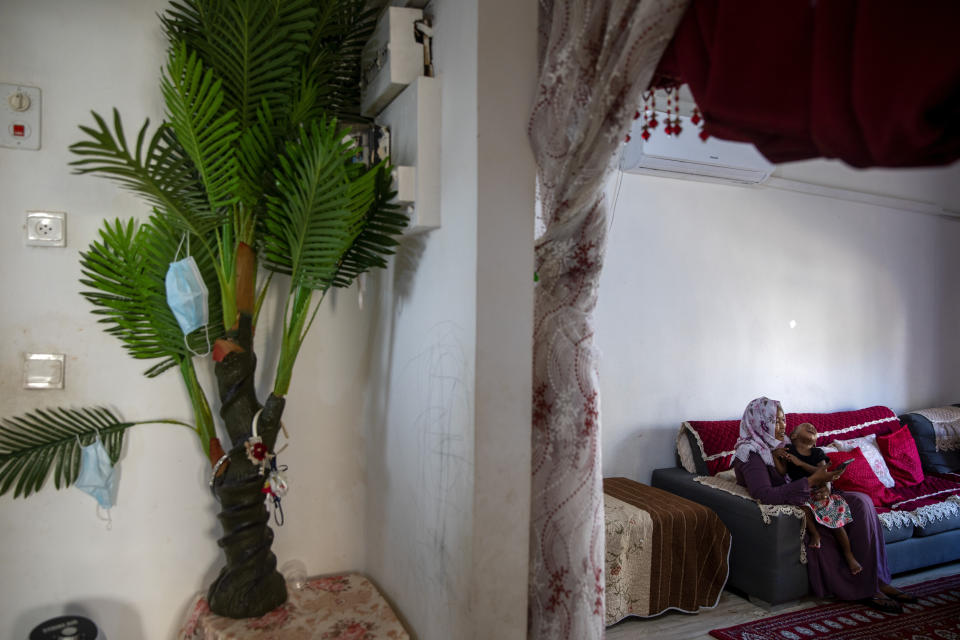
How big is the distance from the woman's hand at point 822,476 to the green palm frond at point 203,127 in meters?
3.17

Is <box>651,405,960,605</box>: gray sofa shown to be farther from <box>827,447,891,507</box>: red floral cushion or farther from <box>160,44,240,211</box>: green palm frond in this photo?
<box>160,44,240,211</box>: green palm frond

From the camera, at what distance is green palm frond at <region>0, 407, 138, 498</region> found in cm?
172

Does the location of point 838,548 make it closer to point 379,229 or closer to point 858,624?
point 858,624

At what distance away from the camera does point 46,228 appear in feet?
6.19

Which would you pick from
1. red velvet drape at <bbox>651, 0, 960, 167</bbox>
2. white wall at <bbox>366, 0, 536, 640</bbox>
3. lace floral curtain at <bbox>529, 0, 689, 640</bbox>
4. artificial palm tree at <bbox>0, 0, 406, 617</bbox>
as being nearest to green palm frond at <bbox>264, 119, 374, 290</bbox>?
artificial palm tree at <bbox>0, 0, 406, 617</bbox>

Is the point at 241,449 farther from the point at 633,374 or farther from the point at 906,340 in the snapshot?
the point at 906,340

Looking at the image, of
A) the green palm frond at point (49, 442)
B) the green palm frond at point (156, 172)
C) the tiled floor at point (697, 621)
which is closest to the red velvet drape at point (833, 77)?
the green palm frond at point (156, 172)

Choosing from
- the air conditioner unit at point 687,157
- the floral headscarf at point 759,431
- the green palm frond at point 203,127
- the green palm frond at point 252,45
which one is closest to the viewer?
the green palm frond at point 203,127

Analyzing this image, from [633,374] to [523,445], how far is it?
243 centimetres

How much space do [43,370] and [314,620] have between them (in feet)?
3.67

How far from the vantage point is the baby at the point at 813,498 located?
324 cm

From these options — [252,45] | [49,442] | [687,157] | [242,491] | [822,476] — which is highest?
[687,157]

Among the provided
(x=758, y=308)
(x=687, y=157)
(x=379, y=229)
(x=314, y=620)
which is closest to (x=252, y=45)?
(x=379, y=229)

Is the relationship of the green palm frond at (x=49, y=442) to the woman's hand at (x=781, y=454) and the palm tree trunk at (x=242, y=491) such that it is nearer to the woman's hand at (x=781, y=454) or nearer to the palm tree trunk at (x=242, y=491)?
the palm tree trunk at (x=242, y=491)
